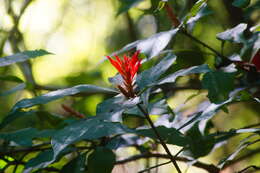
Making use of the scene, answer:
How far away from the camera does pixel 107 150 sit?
83 cm

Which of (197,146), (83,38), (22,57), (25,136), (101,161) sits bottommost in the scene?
(197,146)

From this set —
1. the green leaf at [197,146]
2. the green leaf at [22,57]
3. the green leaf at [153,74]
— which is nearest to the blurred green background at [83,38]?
the green leaf at [197,146]

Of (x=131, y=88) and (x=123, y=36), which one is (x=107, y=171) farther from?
(x=123, y=36)

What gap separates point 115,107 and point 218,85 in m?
0.20

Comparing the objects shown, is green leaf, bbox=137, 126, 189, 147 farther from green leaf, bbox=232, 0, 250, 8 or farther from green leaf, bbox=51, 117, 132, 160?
green leaf, bbox=232, 0, 250, 8

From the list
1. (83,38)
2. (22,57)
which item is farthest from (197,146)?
(83,38)

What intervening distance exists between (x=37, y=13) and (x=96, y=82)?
158cm

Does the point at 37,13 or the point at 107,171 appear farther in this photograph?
the point at 37,13

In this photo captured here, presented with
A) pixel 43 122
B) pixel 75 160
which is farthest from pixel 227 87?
pixel 43 122

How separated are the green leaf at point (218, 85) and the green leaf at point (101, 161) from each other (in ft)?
0.76

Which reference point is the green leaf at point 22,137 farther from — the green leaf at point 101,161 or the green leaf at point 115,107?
the green leaf at point 115,107

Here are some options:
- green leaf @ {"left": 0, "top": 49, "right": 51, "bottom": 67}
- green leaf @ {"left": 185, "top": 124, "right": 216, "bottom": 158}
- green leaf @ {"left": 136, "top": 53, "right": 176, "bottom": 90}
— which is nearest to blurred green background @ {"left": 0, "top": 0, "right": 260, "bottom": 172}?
green leaf @ {"left": 185, "top": 124, "right": 216, "bottom": 158}

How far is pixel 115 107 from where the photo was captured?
0.69 metres

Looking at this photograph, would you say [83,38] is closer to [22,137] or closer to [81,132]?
[22,137]
